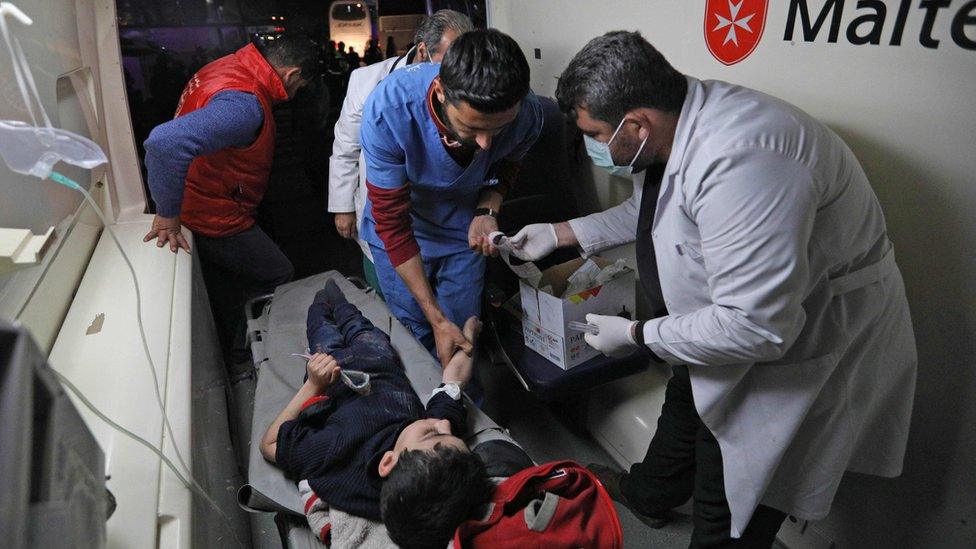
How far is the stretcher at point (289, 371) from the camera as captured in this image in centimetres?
154

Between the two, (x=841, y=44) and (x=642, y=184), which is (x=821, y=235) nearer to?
(x=642, y=184)

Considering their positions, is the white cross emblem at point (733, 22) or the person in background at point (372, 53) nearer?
the white cross emblem at point (733, 22)

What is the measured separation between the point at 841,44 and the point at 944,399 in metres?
0.88

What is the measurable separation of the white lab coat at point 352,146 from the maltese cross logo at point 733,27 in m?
1.17

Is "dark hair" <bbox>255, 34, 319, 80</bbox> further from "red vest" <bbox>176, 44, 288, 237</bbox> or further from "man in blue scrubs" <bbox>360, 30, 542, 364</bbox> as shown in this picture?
"man in blue scrubs" <bbox>360, 30, 542, 364</bbox>

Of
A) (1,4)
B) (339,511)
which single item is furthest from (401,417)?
(1,4)

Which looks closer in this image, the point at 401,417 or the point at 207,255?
the point at 401,417

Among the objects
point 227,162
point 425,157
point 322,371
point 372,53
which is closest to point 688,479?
point 322,371

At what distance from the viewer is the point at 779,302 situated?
3.36 feet

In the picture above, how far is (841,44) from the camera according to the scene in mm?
1358

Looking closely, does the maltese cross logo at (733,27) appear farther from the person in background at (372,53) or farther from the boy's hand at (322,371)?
the person in background at (372,53)

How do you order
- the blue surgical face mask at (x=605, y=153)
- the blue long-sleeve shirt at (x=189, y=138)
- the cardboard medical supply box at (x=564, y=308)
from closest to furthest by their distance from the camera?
1. the blue surgical face mask at (x=605, y=153)
2. the cardboard medical supply box at (x=564, y=308)
3. the blue long-sleeve shirt at (x=189, y=138)

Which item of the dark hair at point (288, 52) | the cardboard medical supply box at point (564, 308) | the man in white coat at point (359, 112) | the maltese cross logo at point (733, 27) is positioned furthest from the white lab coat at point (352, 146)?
the maltese cross logo at point (733, 27)

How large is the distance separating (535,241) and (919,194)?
1.01 m
